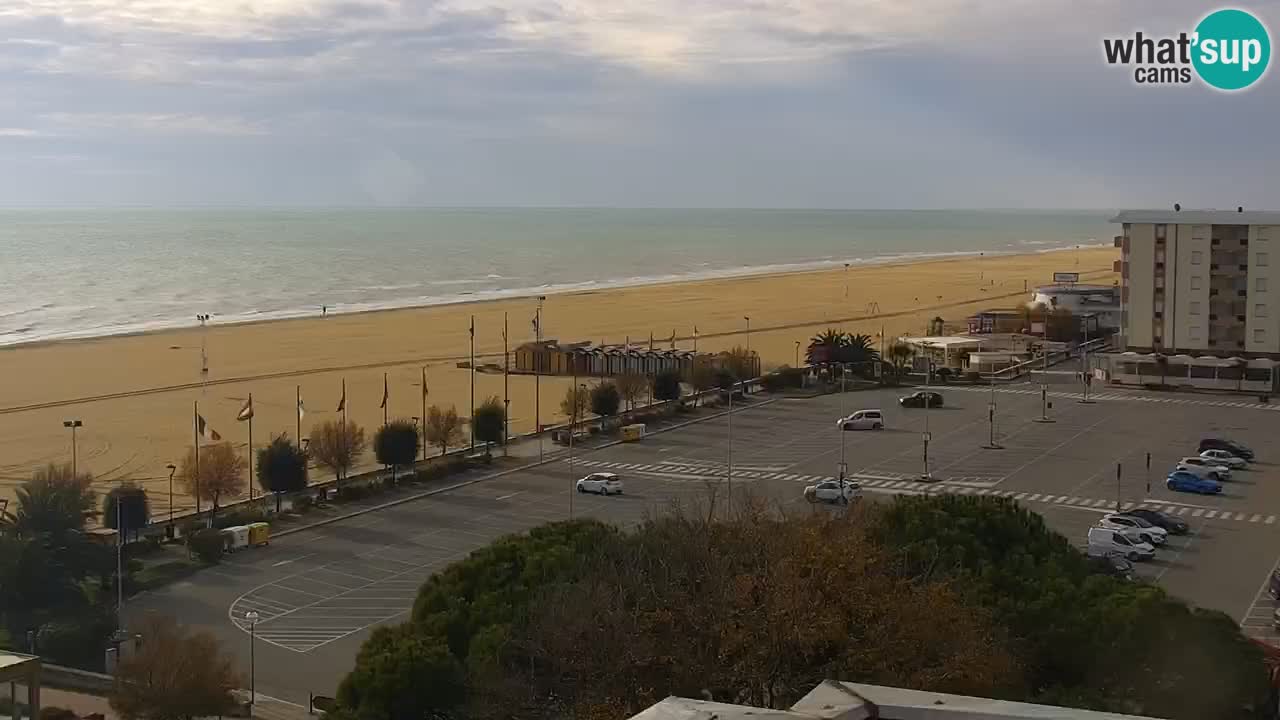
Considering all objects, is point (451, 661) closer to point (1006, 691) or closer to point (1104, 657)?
point (1006, 691)

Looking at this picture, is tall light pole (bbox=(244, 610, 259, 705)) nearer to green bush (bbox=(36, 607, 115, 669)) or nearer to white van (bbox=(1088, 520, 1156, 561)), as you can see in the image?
green bush (bbox=(36, 607, 115, 669))

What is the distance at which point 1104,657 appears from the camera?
57.4 ft

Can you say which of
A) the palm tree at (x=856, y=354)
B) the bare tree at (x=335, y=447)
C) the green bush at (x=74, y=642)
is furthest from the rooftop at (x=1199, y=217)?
the green bush at (x=74, y=642)

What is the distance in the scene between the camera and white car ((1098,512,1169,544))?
3209cm

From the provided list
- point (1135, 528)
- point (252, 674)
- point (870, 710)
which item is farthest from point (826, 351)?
point (870, 710)

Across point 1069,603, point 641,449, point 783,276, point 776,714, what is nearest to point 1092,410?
point 641,449

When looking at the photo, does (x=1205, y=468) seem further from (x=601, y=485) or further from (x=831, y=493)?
(x=601, y=485)

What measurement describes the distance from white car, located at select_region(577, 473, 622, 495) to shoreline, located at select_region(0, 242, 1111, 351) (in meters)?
31.1

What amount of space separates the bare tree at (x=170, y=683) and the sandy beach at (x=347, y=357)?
19958mm

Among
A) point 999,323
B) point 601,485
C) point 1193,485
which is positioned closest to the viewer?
point 601,485

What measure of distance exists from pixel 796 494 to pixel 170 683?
72.3 ft

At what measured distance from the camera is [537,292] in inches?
4904

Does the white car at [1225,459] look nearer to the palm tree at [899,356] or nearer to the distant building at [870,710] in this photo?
the palm tree at [899,356]

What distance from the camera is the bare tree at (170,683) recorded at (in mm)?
19484
